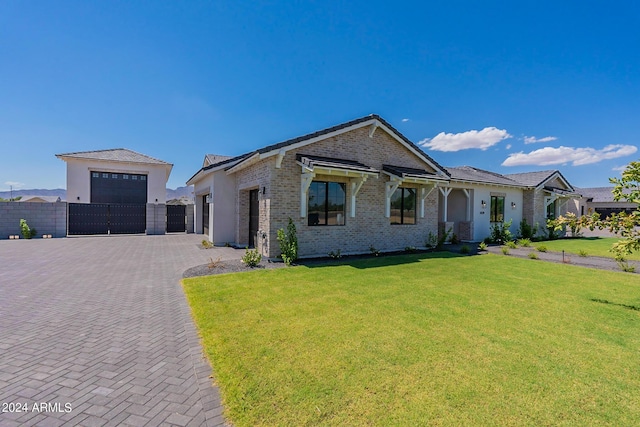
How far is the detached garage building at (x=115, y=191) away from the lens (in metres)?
19.6

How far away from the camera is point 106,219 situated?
20.0 m

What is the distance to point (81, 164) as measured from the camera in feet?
77.3

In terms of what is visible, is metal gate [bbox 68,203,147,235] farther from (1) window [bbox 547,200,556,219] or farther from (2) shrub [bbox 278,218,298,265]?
(1) window [bbox 547,200,556,219]

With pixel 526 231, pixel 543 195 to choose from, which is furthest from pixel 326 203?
pixel 543 195

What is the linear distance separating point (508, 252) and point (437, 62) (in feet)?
33.5

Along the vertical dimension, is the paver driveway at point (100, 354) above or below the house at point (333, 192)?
below

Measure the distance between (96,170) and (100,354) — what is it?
88.4 feet

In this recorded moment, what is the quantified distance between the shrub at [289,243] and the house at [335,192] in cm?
29

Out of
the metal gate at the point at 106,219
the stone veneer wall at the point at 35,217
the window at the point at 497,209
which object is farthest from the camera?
the window at the point at 497,209

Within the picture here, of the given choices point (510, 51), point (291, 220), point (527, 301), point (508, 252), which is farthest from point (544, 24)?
point (291, 220)

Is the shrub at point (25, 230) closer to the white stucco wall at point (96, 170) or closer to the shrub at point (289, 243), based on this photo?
the white stucco wall at point (96, 170)

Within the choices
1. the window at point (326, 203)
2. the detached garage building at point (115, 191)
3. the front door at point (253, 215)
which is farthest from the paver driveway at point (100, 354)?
the detached garage building at point (115, 191)

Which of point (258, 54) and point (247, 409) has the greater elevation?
point (258, 54)

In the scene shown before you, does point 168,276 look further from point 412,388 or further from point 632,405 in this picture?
point 632,405
